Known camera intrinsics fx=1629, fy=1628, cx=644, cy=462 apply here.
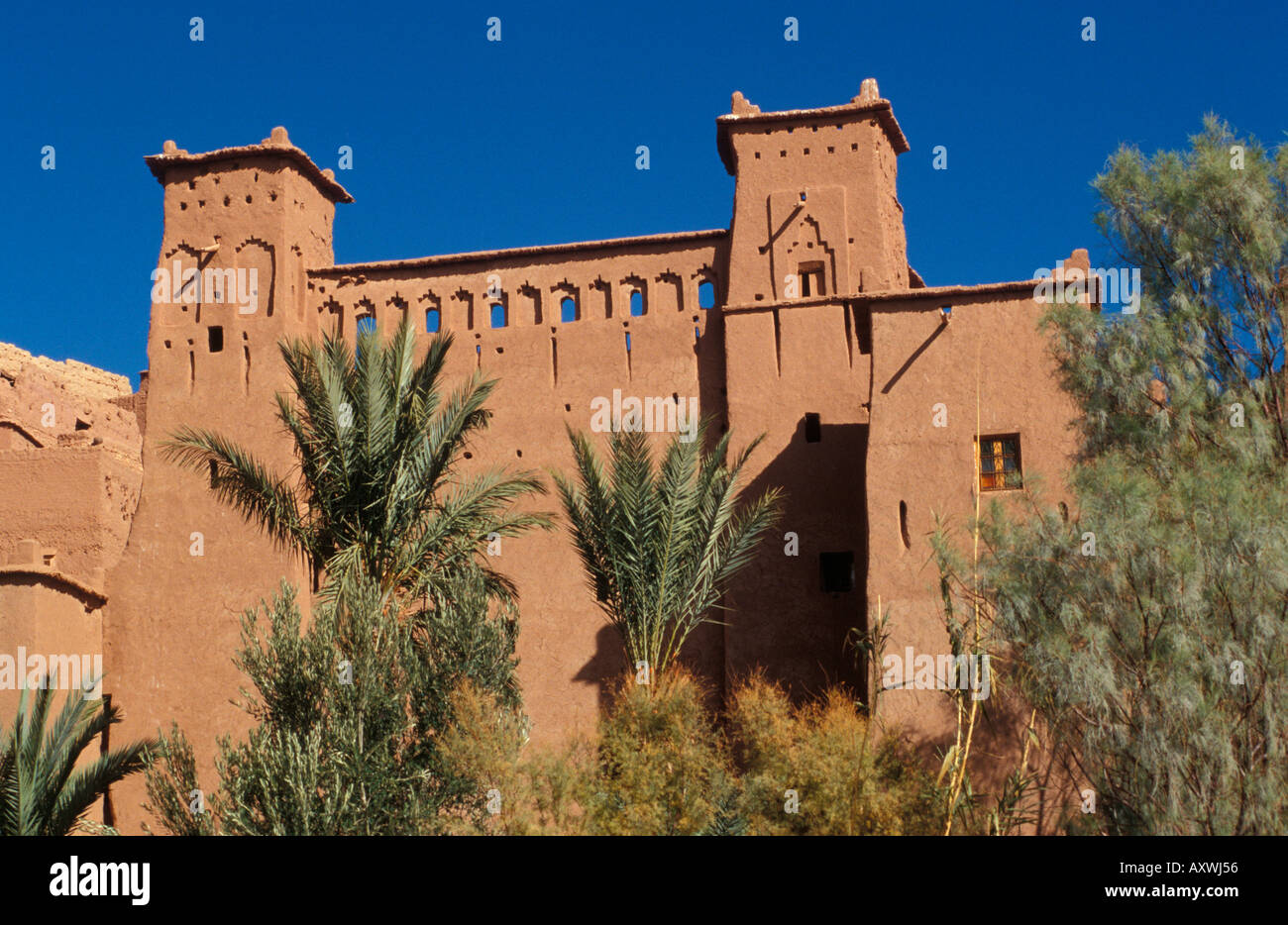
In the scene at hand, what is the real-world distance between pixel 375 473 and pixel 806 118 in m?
10.6

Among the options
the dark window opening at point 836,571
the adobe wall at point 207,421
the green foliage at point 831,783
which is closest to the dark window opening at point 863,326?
the dark window opening at point 836,571

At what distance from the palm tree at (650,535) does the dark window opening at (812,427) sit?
4376 mm

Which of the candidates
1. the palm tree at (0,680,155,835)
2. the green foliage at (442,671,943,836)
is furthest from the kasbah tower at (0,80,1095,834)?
the palm tree at (0,680,155,835)

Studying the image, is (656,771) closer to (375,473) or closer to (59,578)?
(375,473)

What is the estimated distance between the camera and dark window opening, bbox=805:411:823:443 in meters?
22.1

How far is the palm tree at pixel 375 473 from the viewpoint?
16.1m

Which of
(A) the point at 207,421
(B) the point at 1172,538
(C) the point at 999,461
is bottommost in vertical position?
(B) the point at 1172,538

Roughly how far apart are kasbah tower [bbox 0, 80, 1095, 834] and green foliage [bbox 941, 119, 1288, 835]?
7.14 ft

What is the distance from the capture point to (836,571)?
21.5 metres

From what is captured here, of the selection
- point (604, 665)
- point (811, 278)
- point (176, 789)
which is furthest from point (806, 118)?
point (176, 789)

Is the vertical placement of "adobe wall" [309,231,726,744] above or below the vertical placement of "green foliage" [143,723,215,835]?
above

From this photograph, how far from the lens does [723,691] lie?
21.7 metres

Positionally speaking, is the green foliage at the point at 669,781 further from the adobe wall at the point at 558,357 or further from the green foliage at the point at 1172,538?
the adobe wall at the point at 558,357

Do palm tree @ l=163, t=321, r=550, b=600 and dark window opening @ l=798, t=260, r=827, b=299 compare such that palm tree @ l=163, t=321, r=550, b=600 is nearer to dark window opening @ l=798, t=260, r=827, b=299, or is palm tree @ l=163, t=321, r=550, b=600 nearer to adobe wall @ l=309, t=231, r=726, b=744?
adobe wall @ l=309, t=231, r=726, b=744
